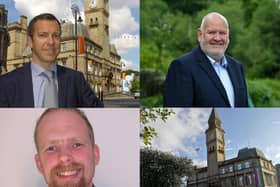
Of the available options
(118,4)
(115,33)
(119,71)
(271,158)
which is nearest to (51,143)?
(119,71)

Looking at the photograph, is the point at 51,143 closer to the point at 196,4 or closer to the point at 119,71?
the point at 119,71

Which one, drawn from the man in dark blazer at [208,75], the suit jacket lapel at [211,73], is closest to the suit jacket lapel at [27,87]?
the man in dark blazer at [208,75]

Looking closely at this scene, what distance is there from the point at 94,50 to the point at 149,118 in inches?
27.3

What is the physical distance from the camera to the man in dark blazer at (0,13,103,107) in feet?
10.1

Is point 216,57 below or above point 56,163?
above

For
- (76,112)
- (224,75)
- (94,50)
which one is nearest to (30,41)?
(94,50)

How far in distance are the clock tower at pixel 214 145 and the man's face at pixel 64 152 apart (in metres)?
0.91

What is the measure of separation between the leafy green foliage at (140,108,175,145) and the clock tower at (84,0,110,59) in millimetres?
539

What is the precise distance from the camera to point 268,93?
327cm

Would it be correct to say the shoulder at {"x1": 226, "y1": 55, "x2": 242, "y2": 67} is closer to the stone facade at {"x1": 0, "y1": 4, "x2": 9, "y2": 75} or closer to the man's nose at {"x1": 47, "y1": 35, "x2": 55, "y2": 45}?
the man's nose at {"x1": 47, "y1": 35, "x2": 55, "y2": 45}

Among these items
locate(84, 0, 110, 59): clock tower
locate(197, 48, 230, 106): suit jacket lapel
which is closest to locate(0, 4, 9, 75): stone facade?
locate(84, 0, 110, 59): clock tower

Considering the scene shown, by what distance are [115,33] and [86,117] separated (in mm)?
703

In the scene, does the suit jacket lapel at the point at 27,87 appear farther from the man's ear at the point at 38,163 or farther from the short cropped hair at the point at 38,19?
the man's ear at the point at 38,163

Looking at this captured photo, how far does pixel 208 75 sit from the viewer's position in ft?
10.4
